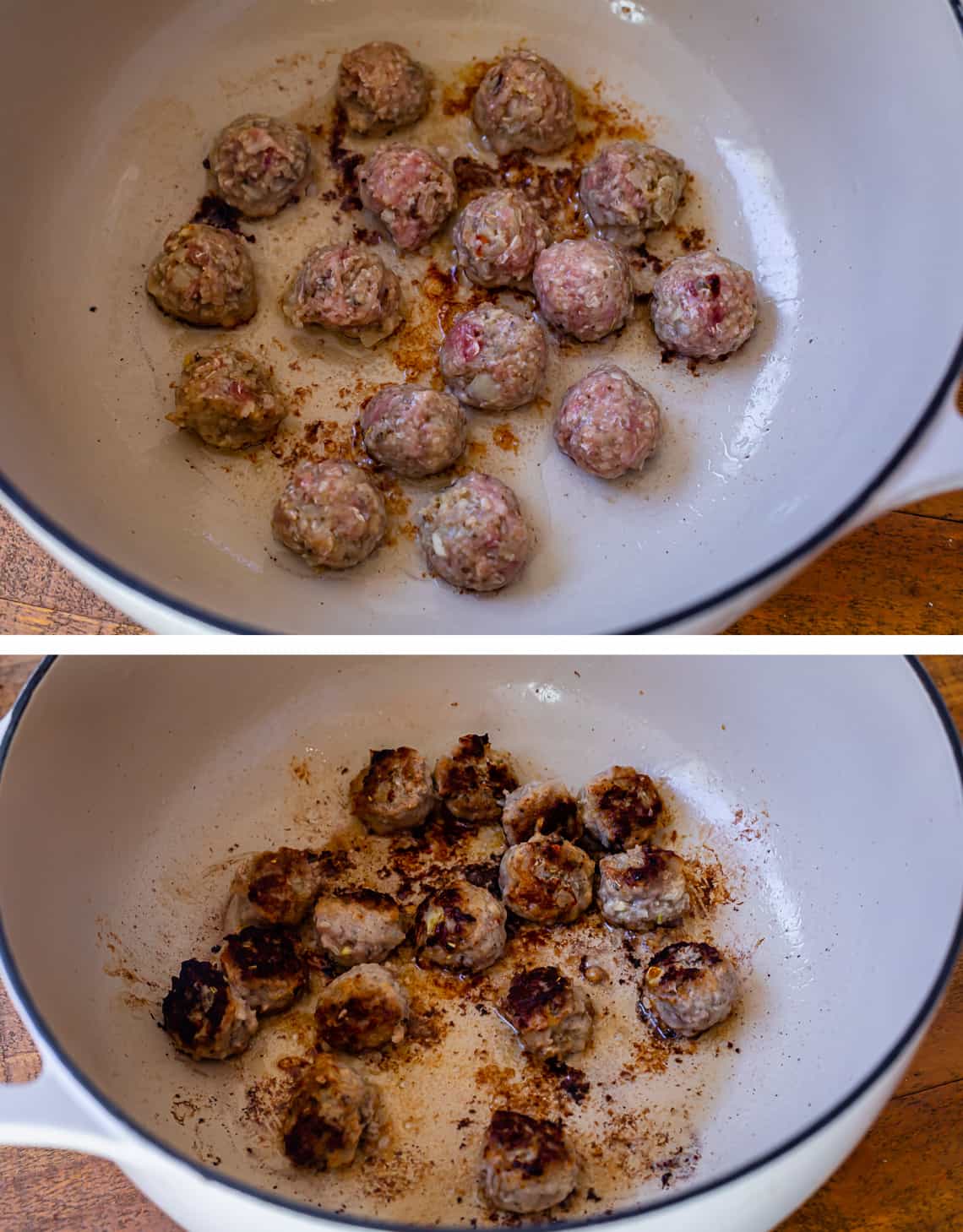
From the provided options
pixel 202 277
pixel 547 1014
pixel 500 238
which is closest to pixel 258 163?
pixel 202 277

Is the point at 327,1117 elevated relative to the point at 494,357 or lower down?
lower down

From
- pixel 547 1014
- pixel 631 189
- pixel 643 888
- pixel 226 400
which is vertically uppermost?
pixel 631 189

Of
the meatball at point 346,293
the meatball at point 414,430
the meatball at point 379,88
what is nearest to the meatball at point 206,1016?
the meatball at point 414,430

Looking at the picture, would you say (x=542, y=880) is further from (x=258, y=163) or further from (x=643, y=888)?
(x=258, y=163)

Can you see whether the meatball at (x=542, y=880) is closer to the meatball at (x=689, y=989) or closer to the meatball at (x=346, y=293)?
the meatball at (x=689, y=989)

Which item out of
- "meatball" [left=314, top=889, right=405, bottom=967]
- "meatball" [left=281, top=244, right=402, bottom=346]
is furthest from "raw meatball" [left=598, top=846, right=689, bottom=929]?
"meatball" [left=281, top=244, right=402, bottom=346]

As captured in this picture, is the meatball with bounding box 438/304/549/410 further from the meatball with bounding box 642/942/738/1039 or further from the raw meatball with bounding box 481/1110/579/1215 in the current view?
the raw meatball with bounding box 481/1110/579/1215

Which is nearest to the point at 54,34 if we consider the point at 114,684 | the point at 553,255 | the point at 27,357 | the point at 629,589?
the point at 27,357
